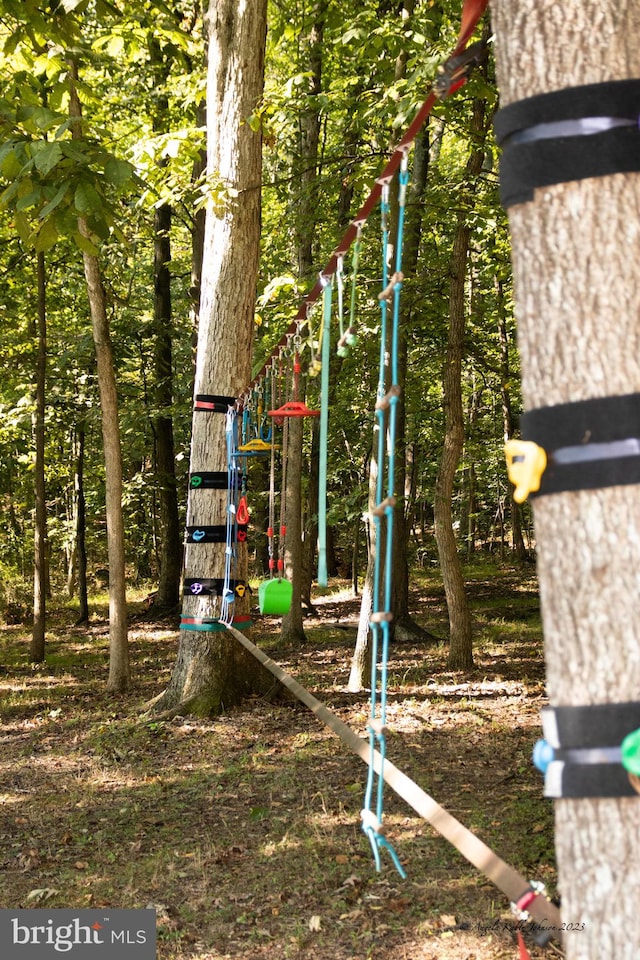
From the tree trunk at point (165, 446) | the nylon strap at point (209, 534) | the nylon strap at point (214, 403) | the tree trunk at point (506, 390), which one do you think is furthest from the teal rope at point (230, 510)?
the tree trunk at point (165, 446)

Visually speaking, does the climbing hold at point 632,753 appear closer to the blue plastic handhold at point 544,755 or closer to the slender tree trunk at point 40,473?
the blue plastic handhold at point 544,755

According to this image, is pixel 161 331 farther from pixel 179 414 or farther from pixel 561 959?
pixel 561 959

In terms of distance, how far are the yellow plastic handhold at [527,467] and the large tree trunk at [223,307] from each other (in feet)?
17.7

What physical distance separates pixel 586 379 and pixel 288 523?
31.3 feet

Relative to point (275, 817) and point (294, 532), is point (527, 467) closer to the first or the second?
point (275, 817)

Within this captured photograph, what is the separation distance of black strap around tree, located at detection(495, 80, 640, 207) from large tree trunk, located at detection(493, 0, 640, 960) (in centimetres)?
2

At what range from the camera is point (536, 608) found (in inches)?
530

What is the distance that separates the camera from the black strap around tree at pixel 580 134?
1364mm

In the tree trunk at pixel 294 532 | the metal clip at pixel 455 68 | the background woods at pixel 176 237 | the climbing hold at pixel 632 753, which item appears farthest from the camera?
the tree trunk at pixel 294 532

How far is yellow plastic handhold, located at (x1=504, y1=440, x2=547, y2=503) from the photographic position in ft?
4.42

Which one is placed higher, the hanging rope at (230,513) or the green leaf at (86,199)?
the green leaf at (86,199)

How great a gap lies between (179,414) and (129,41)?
19.5 feet

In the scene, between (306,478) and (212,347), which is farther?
(306,478)

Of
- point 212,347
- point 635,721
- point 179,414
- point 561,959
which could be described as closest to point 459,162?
point 179,414
